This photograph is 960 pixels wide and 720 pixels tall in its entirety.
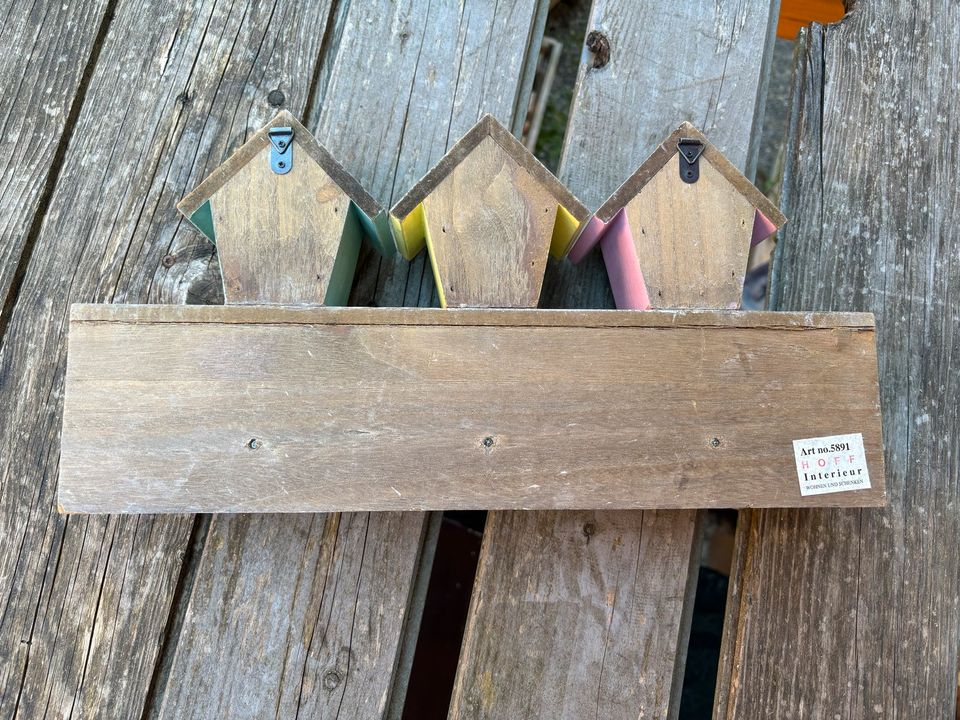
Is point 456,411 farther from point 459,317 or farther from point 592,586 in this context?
point 592,586

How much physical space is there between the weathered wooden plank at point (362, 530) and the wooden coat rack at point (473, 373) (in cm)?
29

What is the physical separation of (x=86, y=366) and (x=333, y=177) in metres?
0.49

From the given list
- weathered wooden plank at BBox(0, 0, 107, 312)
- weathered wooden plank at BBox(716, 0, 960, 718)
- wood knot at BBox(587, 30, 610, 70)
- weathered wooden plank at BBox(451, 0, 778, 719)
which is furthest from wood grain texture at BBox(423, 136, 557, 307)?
weathered wooden plank at BBox(0, 0, 107, 312)

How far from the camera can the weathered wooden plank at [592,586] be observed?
4.53 ft

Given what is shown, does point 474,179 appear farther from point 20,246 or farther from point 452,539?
point 452,539

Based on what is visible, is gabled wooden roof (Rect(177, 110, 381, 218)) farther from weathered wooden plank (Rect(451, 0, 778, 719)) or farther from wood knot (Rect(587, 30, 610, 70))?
wood knot (Rect(587, 30, 610, 70))

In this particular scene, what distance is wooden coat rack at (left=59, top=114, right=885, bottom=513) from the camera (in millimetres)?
1139

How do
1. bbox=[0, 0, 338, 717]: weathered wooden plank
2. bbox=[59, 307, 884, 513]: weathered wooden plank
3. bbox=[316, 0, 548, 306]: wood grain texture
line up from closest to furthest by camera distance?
bbox=[59, 307, 884, 513]: weathered wooden plank
bbox=[0, 0, 338, 717]: weathered wooden plank
bbox=[316, 0, 548, 306]: wood grain texture

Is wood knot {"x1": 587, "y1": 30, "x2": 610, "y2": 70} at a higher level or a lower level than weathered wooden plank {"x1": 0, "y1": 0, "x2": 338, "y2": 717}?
higher

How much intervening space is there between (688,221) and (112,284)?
3.71 feet

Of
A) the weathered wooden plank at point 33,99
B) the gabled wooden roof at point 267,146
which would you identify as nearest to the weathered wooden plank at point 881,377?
the gabled wooden roof at point 267,146

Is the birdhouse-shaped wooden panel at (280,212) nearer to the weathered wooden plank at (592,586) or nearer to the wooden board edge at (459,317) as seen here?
the wooden board edge at (459,317)

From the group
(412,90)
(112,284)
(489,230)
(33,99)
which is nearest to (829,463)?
(489,230)

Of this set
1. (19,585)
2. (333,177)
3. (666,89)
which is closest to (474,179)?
(333,177)
